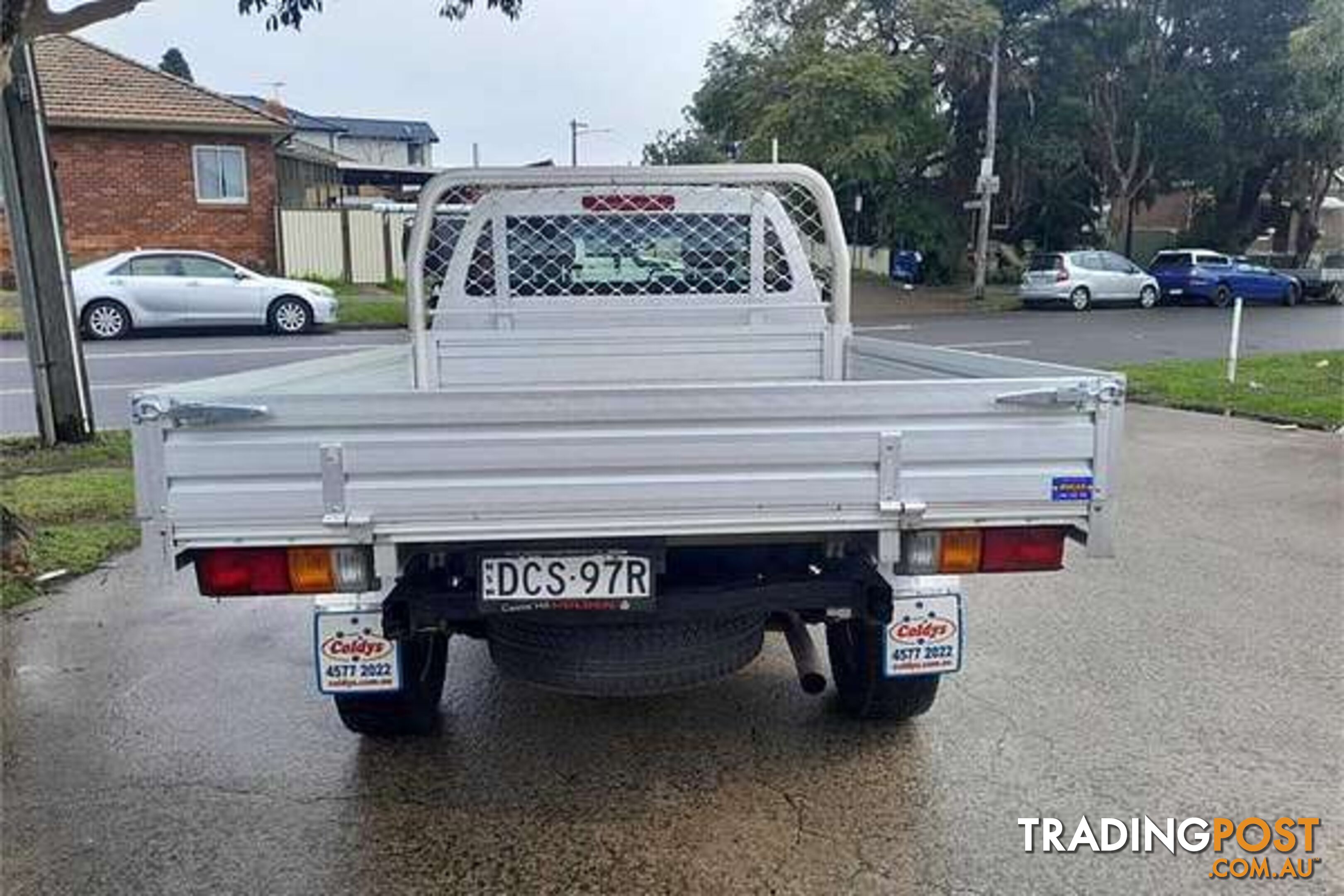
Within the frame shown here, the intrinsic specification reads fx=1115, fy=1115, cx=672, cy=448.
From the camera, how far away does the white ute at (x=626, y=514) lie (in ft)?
9.18

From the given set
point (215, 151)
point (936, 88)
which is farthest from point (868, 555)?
point (936, 88)

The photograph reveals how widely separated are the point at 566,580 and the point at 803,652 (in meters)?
0.96

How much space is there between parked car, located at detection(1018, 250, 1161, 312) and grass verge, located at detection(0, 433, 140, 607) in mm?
20815

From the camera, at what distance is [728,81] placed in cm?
2991

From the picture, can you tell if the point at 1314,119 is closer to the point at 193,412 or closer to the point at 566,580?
the point at 566,580

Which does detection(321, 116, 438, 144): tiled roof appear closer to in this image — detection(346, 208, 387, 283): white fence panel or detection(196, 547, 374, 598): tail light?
detection(346, 208, 387, 283): white fence panel

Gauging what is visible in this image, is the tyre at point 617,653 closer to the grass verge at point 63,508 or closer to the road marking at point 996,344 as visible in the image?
the grass verge at point 63,508

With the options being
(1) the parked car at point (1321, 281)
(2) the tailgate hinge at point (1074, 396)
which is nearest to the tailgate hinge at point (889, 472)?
(2) the tailgate hinge at point (1074, 396)

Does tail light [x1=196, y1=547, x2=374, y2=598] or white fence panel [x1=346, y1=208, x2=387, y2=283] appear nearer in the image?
tail light [x1=196, y1=547, x2=374, y2=598]

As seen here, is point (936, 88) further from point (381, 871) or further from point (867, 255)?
point (381, 871)

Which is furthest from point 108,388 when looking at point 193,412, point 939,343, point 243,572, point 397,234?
point 397,234

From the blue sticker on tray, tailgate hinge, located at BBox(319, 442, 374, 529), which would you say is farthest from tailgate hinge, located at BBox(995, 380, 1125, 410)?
tailgate hinge, located at BBox(319, 442, 374, 529)

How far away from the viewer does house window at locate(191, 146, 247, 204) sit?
23.6m

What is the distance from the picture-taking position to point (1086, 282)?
82.8 feet
